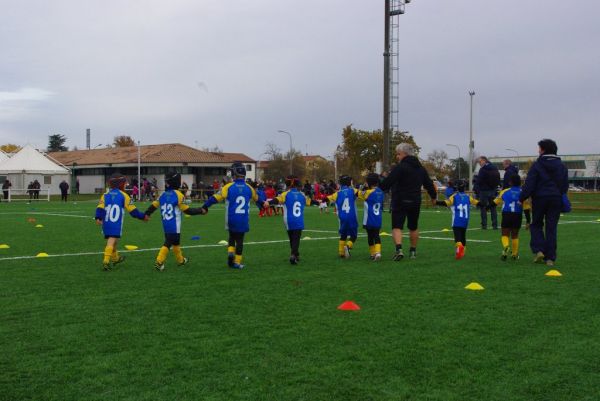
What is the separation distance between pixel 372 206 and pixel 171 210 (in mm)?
3638

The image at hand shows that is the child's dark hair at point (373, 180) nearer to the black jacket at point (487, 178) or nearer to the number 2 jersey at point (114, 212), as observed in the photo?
the number 2 jersey at point (114, 212)

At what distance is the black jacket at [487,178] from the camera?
59.5 ft

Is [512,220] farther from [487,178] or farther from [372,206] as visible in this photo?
[487,178]

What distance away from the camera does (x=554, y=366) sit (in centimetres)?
469

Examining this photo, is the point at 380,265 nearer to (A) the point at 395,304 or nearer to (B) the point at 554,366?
(A) the point at 395,304

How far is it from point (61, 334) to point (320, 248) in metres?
8.11

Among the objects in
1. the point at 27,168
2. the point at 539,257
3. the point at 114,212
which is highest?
the point at 27,168

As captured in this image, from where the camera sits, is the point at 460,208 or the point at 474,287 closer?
the point at 474,287

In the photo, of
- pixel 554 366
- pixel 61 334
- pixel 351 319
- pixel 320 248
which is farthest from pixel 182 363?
pixel 320 248

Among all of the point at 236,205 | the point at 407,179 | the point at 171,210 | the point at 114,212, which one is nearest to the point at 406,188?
the point at 407,179

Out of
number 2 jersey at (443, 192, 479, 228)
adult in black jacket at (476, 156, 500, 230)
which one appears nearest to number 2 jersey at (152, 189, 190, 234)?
number 2 jersey at (443, 192, 479, 228)

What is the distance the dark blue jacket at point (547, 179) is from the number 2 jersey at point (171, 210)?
5661mm

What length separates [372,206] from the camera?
11.5m

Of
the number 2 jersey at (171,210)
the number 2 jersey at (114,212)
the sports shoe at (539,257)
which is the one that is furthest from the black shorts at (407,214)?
the number 2 jersey at (114,212)
